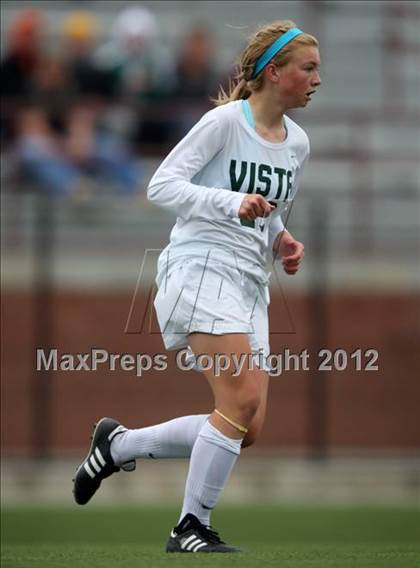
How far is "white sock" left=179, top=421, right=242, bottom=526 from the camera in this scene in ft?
19.5

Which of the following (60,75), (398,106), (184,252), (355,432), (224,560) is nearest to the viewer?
(224,560)

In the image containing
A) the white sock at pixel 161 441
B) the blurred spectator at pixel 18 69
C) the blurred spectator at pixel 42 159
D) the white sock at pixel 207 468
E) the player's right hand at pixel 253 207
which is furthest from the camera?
the blurred spectator at pixel 18 69

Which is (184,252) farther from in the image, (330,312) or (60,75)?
(60,75)

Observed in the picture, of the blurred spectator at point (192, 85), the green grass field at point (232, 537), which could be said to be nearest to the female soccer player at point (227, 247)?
the green grass field at point (232, 537)

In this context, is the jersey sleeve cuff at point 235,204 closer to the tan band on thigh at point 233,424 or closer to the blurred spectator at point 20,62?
the tan band on thigh at point 233,424

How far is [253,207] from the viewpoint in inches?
222

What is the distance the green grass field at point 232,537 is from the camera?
19.1ft

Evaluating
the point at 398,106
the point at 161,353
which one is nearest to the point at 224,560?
the point at 161,353

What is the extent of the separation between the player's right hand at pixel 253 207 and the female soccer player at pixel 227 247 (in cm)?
10

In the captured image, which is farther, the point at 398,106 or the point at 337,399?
the point at 398,106

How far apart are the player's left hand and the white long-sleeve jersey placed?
0.14 meters

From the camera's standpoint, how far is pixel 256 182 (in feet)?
19.8

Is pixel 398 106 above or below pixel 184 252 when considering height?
above

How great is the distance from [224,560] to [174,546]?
492 millimetres
